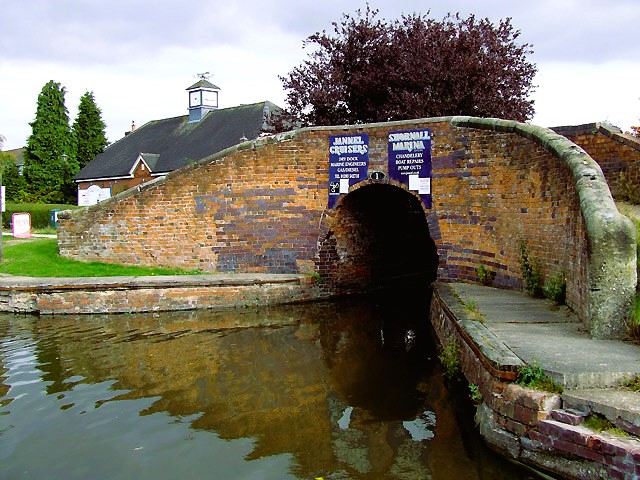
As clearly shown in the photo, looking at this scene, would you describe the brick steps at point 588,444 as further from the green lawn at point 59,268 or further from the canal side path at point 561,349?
the green lawn at point 59,268

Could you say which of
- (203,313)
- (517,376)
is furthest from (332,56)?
(517,376)

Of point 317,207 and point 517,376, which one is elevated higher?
point 317,207

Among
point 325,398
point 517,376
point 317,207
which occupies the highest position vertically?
point 317,207

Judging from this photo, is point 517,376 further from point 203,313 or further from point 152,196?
point 152,196

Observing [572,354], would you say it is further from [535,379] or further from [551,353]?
[535,379]

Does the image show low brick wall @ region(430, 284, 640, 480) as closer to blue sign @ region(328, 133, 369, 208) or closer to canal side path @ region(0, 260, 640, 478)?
canal side path @ region(0, 260, 640, 478)

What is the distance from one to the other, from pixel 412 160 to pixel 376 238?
3.50m

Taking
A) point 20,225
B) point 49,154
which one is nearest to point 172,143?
point 49,154

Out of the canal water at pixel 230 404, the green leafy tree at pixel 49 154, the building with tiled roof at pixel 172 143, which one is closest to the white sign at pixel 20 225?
the canal water at pixel 230 404

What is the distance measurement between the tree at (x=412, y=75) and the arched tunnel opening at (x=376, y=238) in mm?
3351

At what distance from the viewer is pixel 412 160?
11.9 metres

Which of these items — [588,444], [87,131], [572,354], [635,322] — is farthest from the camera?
[87,131]

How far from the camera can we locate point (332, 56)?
18406 millimetres

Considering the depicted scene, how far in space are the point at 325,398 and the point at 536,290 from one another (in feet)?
13.5
